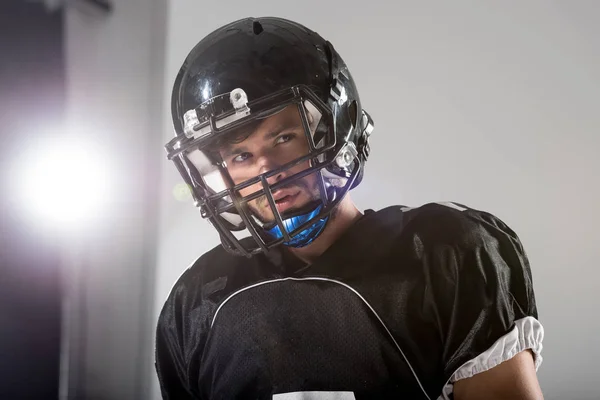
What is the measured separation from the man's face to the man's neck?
0.35 feet

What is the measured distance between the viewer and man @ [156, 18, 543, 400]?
0.83 m

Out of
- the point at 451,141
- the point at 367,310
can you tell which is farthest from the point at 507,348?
the point at 451,141

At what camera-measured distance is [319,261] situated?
0.95 meters

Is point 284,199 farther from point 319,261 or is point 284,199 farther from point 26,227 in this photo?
point 26,227

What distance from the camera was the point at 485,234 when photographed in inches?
34.4

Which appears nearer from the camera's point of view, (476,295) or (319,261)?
(476,295)

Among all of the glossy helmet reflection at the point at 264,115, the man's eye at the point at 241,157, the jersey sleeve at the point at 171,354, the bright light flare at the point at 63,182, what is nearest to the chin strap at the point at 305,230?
the glossy helmet reflection at the point at 264,115

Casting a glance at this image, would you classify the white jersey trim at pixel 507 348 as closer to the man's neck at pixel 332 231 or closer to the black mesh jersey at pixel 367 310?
the black mesh jersey at pixel 367 310

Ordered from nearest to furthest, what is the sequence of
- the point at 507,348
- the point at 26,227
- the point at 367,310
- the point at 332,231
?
1. the point at 507,348
2. the point at 367,310
3. the point at 332,231
4. the point at 26,227

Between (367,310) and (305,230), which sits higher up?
(305,230)

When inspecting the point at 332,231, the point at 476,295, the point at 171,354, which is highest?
the point at 332,231

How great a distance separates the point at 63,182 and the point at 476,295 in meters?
0.94

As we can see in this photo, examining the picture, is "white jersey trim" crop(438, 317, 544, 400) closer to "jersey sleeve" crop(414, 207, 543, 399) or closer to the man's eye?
"jersey sleeve" crop(414, 207, 543, 399)

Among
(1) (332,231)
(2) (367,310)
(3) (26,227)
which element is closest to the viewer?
(2) (367,310)
